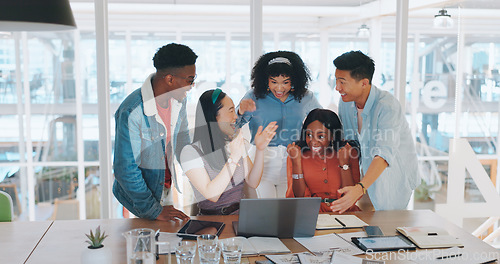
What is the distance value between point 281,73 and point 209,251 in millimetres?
1535

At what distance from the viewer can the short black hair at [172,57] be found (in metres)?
2.92

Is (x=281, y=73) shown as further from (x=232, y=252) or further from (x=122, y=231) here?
(x=232, y=252)

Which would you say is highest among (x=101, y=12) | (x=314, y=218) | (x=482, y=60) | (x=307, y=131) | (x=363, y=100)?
(x=101, y=12)

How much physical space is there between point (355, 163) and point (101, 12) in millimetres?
2039

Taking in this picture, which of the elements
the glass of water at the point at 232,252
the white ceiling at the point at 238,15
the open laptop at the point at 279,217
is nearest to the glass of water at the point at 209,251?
the glass of water at the point at 232,252

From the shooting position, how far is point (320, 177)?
2.88 metres

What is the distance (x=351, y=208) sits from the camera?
2.77m

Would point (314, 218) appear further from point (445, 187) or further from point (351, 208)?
point (445, 187)

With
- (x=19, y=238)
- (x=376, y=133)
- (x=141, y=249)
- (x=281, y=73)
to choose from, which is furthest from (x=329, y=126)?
(x=19, y=238)

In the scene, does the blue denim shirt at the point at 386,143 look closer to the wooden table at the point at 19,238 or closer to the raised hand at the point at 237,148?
the raised hand at the point at 237,148

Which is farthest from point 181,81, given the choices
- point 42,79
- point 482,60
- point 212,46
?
point 482,60

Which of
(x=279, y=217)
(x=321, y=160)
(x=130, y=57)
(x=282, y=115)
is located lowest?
(x=279, y=217)

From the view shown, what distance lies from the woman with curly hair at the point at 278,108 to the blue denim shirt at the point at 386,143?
318mm

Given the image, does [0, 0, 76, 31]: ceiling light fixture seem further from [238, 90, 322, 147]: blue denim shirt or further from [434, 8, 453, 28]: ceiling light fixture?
[434, 8, 453, 28]: ceiling light fixture
